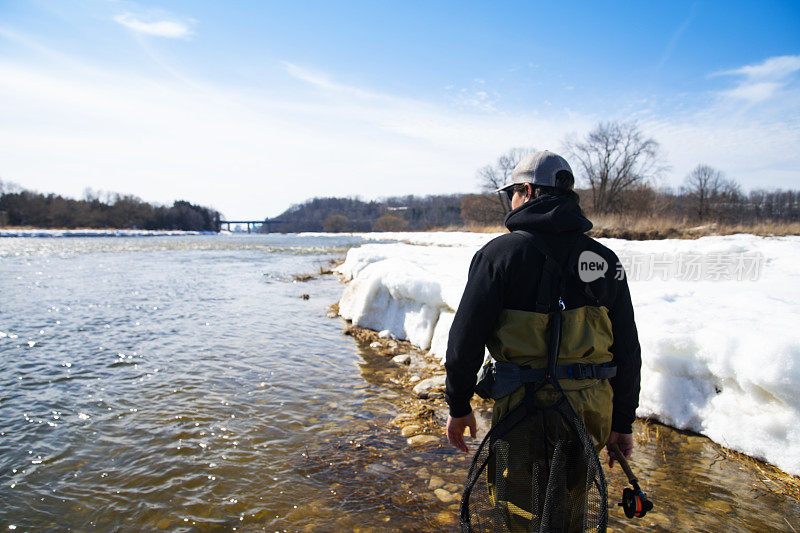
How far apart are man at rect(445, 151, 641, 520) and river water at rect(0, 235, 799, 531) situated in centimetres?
173

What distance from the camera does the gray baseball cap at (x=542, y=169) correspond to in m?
2.08

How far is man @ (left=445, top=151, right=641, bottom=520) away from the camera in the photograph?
1892 millimetres

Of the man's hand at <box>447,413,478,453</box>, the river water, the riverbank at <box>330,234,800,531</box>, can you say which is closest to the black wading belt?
the man's hand at <box>447,413,478,453</box>

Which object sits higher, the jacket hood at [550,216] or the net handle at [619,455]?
the jacket hood at [550,216]

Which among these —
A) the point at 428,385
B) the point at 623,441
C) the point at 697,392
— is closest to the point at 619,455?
the point at 623,441

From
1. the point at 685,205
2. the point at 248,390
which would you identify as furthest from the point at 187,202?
the point at 248,390

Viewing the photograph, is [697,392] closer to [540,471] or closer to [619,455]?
[619,455]

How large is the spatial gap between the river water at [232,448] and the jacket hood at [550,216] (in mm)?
2410

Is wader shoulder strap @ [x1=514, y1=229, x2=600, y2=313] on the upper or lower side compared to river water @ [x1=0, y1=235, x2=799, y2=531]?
upper

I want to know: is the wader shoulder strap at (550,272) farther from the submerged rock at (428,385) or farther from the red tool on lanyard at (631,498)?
the submerged rock at (428,385)

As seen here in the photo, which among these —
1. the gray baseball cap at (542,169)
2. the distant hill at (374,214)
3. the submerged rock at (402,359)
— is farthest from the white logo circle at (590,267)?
the distant hill at (374,214)

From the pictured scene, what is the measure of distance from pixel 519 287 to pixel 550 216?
1.18 feet

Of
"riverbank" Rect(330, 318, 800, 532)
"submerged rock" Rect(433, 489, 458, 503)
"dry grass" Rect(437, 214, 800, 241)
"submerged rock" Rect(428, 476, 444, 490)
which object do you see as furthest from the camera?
"dry grass" Rect(437, 214, 800, 241)

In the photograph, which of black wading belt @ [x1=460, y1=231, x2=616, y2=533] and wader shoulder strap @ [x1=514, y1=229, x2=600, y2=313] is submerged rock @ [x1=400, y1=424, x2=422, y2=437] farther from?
wader shoulder strap @ [x1=514, y1=229, x2=600, y2=313]
